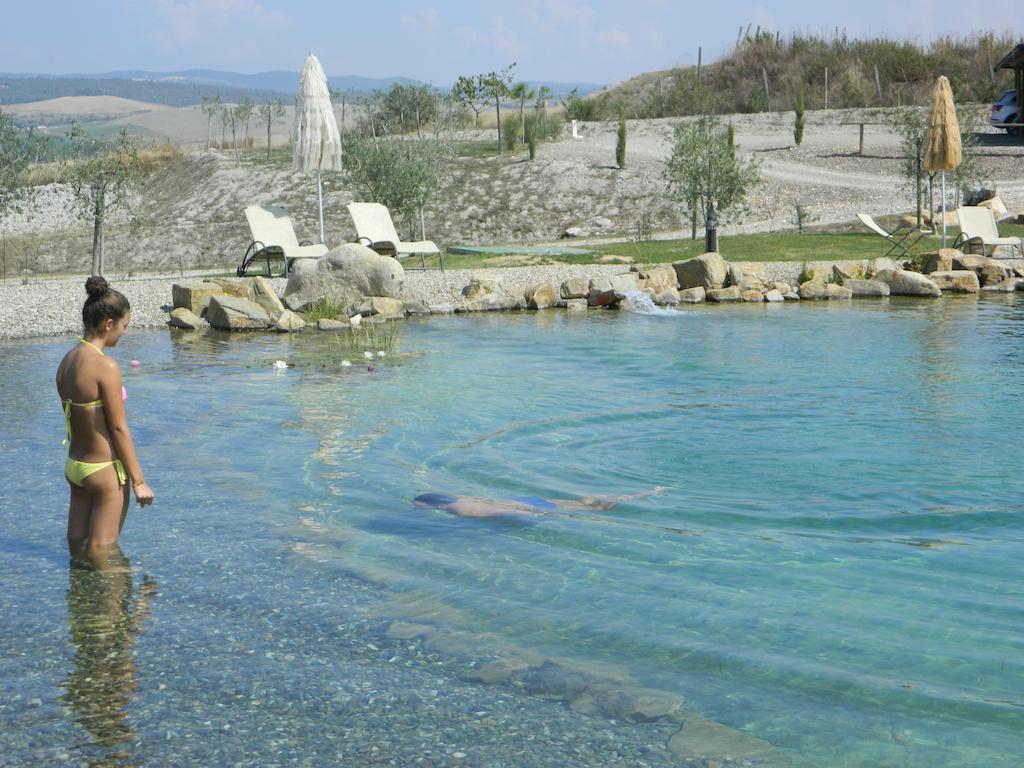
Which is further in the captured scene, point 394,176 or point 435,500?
point 394,176

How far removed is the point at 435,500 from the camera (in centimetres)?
613

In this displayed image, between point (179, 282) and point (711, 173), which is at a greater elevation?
point (711, 173)

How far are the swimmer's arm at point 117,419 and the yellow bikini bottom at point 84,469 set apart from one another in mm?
→ 121

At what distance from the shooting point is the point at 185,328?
13391 millimetres

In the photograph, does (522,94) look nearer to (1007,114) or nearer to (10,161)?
(1007,114)

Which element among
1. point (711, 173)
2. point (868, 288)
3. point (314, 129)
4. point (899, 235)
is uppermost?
point (314, 129)

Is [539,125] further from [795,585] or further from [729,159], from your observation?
[795,585]

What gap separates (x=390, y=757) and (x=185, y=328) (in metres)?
10.8

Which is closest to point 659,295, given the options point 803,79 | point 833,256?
point 833,256

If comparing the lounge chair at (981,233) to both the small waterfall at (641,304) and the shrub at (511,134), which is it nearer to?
the small waterfall at (641,304)

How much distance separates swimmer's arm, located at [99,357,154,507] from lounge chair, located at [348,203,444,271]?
12105 millimetres

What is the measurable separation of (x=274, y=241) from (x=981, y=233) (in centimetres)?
1075

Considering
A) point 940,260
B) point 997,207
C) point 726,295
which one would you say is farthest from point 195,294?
point 997,207

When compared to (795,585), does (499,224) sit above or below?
above
